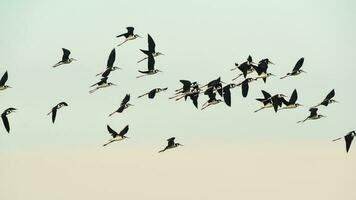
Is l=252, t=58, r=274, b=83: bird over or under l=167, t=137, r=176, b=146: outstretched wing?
over

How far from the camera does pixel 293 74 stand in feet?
218

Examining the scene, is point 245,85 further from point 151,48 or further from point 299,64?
point 151,48

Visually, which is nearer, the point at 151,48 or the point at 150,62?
the point at 150,62

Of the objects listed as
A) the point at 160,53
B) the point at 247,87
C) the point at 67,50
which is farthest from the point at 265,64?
the point at 67,50

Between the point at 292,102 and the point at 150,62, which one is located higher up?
the point at 150,62

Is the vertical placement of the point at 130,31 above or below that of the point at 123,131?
above

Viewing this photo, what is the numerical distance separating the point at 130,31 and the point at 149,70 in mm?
2515

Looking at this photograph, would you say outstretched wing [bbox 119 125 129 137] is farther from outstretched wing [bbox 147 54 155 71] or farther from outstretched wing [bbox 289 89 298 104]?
outstretched wing [bbox 289 89 298 104]

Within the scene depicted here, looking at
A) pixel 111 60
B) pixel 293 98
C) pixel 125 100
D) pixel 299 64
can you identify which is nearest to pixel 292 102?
pixel 293 98

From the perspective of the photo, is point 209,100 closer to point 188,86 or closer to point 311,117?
point 188,86

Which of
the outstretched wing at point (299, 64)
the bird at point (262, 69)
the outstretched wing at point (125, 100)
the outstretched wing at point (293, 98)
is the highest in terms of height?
the outstretched wing at point (299, 64)

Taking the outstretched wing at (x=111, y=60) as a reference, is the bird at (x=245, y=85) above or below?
below

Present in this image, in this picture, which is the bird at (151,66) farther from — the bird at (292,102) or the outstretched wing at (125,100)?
the bird at (292,102)

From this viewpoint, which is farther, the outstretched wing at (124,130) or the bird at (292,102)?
the bird at (292,102)
